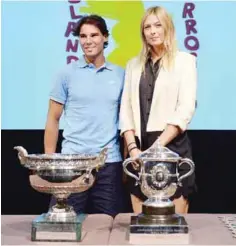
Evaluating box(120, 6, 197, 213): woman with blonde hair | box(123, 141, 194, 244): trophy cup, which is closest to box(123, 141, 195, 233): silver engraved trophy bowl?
box(123, 141, 194, 244): trophy cup

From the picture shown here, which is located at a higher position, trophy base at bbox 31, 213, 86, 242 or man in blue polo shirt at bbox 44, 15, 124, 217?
man in blue polo shirt at bbox 44, 15, 124, 217

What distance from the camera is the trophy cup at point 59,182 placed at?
1.67 m

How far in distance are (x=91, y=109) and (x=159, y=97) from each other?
27cm

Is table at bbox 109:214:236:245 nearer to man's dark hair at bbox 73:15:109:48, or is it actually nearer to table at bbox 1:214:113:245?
table at bbox 1:214:113:245

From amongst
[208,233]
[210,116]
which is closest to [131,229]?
[208,233]

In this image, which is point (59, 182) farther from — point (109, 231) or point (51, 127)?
point (51, 127)

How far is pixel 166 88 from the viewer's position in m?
2.21

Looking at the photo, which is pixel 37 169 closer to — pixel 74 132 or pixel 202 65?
pixel 74 132

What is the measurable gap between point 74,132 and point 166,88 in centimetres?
39

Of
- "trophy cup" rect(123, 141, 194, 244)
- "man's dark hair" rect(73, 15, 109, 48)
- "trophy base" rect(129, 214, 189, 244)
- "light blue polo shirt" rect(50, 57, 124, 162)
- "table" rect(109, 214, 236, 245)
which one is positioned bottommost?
"table" rect(109, 214, 236, 245)

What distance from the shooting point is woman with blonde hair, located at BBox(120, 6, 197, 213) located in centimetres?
219

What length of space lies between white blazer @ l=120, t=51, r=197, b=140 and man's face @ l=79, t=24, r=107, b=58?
0.18m

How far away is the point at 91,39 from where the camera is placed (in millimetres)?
2309

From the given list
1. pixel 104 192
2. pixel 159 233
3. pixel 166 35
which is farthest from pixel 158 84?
pixel 159 233
